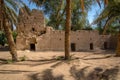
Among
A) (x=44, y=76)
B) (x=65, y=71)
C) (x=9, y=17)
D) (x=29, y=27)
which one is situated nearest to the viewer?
(x=44, y=76)

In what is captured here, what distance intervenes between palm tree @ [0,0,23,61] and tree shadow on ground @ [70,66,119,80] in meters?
5.41

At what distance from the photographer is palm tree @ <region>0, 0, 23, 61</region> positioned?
1745 centimetres

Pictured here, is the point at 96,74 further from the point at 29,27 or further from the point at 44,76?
the point at 29,27

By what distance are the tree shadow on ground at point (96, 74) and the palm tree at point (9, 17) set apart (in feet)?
17.8

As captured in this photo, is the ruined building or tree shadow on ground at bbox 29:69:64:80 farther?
the ruined building

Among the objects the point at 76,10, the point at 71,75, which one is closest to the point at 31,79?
the point at 71,75

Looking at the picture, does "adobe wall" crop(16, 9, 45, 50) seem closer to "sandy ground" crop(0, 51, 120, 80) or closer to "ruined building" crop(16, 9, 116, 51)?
"ruined building" crop(16, 9, 116, 51)

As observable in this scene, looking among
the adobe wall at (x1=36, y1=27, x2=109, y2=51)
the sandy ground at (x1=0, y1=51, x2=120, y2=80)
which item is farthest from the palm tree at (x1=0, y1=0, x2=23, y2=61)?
the adobe wall at (x1=36, y1=27, x2=109, y2=51)

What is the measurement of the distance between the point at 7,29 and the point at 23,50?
1250cm

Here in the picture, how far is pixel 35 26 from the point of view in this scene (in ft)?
102

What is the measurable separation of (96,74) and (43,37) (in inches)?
656

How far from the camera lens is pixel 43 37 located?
3023 centimetres

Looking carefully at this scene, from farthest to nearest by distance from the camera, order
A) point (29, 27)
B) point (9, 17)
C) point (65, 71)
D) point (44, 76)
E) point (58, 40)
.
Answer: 1. point (29, 27)
2. point (58, 40)
3. point (9, 17)
4. point (65, 71)
5. point (44, 76)

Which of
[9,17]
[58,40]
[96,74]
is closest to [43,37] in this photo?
[58,40]
